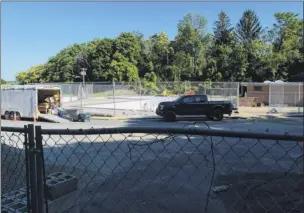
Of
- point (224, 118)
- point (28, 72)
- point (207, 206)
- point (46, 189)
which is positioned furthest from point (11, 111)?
point (28, 72)

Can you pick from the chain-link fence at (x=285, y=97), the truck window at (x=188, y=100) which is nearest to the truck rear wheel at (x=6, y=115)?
the truck window at (x=188, y=100)

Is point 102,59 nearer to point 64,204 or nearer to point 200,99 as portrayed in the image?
point 200,99

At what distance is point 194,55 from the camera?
78625 mm

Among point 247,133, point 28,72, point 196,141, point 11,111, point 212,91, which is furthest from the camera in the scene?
point 28,72

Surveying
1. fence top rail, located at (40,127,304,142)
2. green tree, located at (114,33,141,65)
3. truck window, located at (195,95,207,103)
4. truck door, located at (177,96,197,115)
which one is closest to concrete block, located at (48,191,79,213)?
fence top rail, located at (40,127,304,142)

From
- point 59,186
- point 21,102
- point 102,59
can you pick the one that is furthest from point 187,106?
point 102,59

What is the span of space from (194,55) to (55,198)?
77.4 m

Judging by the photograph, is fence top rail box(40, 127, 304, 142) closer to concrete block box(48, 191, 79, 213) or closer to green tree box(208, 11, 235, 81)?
concrete block box(48, 191, 79, 213)

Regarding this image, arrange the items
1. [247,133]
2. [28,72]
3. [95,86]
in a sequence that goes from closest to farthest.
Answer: [247,133]
[95,86]
[28,72]

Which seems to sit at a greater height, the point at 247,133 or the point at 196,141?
the point at 247,133

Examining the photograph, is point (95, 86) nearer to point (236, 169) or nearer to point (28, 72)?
point (236, 169)

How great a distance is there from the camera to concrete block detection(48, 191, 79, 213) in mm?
2911

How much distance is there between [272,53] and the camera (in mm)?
66000

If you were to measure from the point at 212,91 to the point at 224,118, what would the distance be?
207 inches
